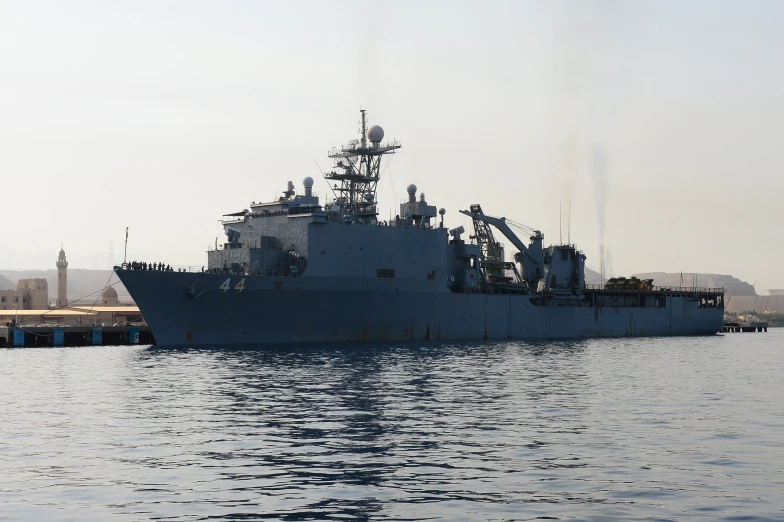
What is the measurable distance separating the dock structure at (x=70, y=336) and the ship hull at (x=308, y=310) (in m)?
15.2

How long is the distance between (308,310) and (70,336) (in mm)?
22233

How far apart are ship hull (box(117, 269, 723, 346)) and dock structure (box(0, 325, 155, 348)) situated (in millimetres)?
15247

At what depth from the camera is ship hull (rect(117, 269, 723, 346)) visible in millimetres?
43438

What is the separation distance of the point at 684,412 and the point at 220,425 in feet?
38.1

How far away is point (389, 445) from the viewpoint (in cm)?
1673

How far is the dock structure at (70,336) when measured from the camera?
185 feet

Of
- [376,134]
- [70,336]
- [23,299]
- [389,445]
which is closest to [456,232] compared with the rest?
[376,134]

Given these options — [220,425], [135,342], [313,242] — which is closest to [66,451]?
[220,425]

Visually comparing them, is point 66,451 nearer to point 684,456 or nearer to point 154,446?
point 154,446

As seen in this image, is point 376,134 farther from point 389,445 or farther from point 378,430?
point 389,445

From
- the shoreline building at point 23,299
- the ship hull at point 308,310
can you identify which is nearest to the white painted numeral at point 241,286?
the ship hull at point 308,310

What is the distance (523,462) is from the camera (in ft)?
49.5

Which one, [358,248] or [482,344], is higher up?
[358,248]

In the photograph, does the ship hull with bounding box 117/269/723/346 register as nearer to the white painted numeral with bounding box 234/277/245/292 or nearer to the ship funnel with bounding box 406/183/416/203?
the white painted numeral with bounding box 234/277/245/292
